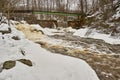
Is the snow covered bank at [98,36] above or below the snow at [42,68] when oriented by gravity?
below

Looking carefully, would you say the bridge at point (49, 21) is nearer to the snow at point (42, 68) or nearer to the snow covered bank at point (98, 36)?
the snow covered bank at point (98, 36)

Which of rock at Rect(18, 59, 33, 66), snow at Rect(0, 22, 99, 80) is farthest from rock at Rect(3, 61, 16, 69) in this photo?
rock at Rect(18, 59, 33, 66)

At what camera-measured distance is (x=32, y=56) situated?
6.22 metres

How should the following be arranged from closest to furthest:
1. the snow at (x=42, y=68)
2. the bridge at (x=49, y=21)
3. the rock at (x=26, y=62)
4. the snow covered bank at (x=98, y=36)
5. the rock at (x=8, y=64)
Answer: the snow at (x=42, y=68)
the rock at (x=8, y=64)
the rock at (x=26, y=62)
the snow covered bank at (x=98, y=36)
the bridge at (x=49, y=21)

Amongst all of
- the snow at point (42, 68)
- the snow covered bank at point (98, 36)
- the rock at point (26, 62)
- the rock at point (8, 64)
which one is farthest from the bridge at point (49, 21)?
the rock at point (8, 64)

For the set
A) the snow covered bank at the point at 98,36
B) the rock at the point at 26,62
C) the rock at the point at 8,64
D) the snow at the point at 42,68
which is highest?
the rock at the point at 8,64

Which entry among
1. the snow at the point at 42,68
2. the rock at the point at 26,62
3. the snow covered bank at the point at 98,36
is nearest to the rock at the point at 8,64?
the snow at the point at 42,68

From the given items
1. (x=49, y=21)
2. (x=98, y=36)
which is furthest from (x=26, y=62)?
(x=49, y=21)

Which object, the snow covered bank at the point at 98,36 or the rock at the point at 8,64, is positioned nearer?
the rock at the point at 8,64

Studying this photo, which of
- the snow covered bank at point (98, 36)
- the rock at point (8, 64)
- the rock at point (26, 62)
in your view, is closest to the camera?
the rock at point (8, 64)

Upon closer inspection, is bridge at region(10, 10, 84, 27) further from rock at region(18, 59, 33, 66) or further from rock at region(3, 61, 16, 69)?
rock at region(3, 61, 16, 69)

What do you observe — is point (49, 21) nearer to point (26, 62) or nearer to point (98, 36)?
point (98, 36)

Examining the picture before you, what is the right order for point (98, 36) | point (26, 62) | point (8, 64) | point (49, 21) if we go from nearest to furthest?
1. point (8, 64)
2. point (26, 62)
3. point (98, 36)
4. point (49, 21)

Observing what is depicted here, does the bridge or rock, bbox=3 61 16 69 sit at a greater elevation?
rock, bbox=3 61 16 69
